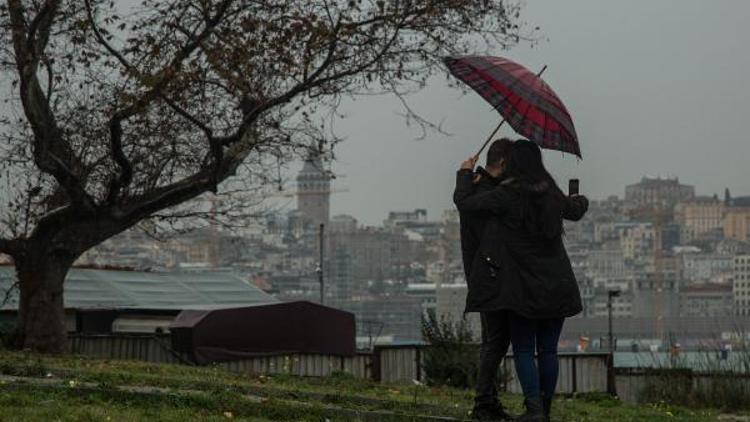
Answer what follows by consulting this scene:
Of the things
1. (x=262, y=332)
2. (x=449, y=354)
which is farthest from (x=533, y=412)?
(x=262, y=332)

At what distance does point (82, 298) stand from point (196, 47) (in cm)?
1196

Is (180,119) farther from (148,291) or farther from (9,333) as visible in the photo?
(148,291)

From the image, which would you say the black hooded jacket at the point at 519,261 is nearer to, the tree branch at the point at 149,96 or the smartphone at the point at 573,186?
the smartphone at the point at 573,186

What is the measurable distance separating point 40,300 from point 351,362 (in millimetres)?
4254

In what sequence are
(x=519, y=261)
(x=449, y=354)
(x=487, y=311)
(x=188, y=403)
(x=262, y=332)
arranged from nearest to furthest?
(x=519, y=261) < (x=487, y=311) < (x=188, y=403) < (x=449, y=354) < (x=262, y=332)

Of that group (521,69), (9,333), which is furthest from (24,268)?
(521,69)

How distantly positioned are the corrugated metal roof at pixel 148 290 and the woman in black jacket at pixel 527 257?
19582 millimetres

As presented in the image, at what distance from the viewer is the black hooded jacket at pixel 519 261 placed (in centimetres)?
836

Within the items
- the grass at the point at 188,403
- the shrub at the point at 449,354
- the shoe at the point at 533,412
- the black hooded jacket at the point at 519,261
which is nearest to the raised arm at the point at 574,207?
the black hooded jacket at the point at 519,261

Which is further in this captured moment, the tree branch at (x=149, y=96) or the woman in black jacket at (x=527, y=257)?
the tree branch at (x=149, y=96)

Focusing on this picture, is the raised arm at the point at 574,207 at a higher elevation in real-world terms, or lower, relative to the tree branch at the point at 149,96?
lower

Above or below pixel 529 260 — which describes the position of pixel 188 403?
below

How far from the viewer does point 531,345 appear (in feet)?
28.2

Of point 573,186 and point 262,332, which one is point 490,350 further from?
point 262,332
